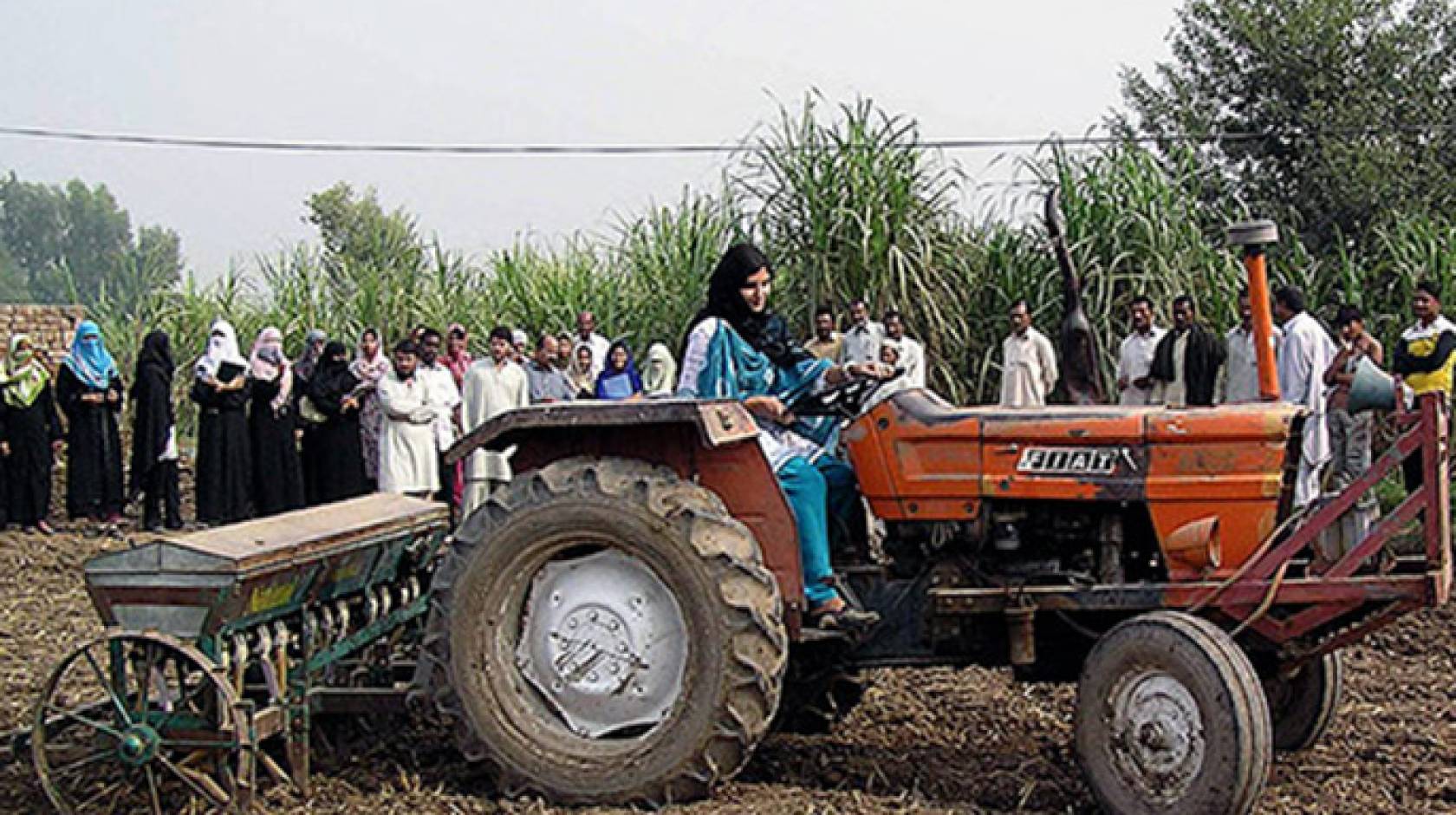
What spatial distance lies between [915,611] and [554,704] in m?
1.17

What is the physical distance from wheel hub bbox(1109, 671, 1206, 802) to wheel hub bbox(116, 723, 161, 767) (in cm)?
274

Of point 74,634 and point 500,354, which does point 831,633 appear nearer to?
point 74,634

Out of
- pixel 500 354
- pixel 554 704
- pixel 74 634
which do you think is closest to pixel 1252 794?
pixel 554 704

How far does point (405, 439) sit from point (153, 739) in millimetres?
5838

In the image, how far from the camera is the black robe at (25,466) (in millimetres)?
12250

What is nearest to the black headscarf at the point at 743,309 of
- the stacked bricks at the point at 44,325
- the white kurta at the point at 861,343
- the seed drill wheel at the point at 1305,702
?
the seed drill wheel at the point at 1305,702

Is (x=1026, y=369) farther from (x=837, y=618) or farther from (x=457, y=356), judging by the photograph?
(x=837, y=618)

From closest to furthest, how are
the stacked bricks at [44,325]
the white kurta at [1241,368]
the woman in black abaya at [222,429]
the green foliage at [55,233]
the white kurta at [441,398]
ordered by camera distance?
the white kurta at [1241,368]
the white kurta at [441,398]
the woman in black abaya at [222,429]
the stacked bricks at [44,325]
the green foliage at [55,233]

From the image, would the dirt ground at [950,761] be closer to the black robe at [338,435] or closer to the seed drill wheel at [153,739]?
the seed drill wheel at [153,739]

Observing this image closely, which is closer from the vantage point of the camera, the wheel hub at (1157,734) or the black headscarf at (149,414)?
the wheel hub at (1157,734)

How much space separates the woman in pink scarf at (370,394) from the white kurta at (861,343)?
3265mm

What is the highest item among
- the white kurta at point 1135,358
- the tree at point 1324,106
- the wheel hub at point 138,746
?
the tree at point 1324,106

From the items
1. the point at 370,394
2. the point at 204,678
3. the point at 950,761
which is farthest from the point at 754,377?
the point at 370,394

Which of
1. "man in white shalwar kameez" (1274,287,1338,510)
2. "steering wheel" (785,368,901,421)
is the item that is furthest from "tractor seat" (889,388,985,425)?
"man in white shalwar kameez" (1274,287,1338,510)
